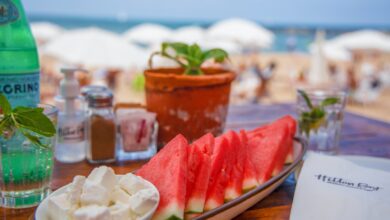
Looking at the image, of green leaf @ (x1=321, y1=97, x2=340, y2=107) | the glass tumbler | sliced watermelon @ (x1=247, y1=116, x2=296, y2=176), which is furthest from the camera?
green leaf @ (x1=321, y1=97, x2=340, y2=107)

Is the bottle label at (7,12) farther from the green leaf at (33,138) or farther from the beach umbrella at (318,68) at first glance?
the beach umbrella at (318,68)

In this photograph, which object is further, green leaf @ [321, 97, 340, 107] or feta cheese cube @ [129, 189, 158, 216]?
green leaf @ [321, 97, 340, 107]

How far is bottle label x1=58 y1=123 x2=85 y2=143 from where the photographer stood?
1007 millimetres

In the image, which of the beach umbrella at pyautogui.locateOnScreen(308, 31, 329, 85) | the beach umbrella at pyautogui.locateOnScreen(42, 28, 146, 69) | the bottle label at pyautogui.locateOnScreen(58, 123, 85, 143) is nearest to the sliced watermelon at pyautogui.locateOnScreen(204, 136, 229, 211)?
the bottle label at pyautogui.locateOnScreen(58, 123, 85, 143)

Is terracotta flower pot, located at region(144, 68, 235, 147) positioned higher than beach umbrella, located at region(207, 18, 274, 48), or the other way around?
beach umbrella, located at region(207, 18, 274, 48)

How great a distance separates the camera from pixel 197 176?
28.5 inches

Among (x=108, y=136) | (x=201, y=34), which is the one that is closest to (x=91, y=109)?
(x=108, y=136)

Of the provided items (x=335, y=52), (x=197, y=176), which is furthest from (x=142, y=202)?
(x=335, y=52)

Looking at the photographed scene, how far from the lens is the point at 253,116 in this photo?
1720 mm

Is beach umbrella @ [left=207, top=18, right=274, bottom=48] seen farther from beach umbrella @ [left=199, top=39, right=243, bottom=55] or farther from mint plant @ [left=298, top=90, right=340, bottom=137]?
mint plant @ [left=298, top=90, right=340, bottom=137]

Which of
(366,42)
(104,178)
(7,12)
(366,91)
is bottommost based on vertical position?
(366,91)

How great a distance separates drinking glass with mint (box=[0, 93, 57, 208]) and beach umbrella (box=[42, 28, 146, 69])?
223 inches

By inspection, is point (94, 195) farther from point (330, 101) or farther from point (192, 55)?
point (330, 101)

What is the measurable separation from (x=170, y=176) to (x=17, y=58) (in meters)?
0.57
